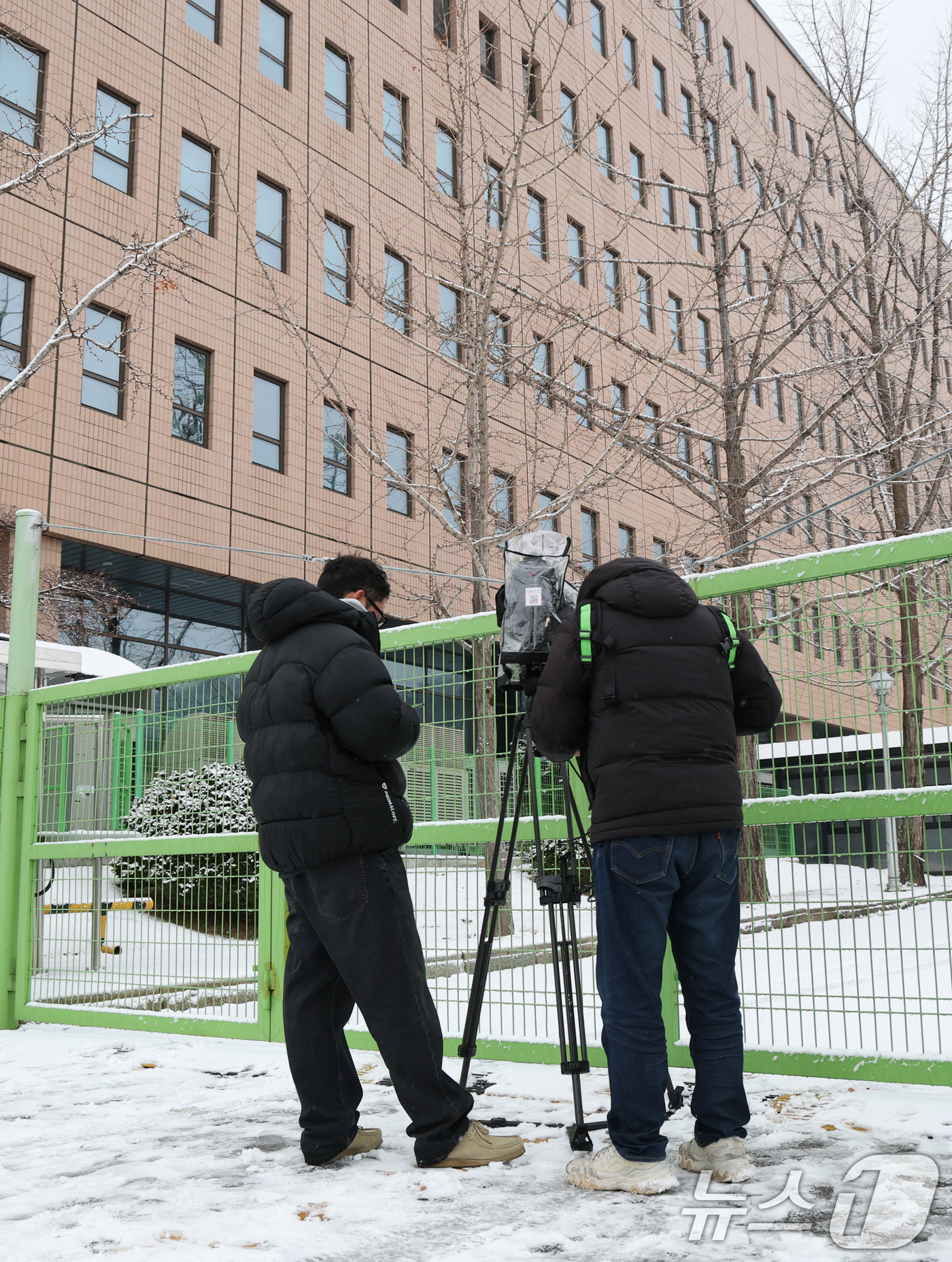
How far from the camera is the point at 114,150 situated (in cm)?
2009

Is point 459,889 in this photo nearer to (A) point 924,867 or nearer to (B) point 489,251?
(A) point 924,867

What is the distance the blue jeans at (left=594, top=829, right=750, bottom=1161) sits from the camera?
10.7 ft

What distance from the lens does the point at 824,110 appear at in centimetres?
1664

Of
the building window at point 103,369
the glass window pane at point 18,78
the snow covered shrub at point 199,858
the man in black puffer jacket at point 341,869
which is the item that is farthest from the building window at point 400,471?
the man in black puffer jacket at point 341,869

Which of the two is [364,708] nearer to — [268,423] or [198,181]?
[268,423]

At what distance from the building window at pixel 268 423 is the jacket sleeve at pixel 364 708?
18.7m

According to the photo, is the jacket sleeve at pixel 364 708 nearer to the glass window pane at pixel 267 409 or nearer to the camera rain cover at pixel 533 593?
the camera rain cover at pixel 533 593

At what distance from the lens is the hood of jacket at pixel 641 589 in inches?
136

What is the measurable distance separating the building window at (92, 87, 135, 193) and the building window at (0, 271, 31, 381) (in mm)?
2760

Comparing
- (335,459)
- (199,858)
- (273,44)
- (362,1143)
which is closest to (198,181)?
(273,44)

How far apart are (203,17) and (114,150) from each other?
420cm

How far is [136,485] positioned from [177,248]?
4748mm

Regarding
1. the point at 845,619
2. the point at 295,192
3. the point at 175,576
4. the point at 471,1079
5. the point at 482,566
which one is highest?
the point at 295,192

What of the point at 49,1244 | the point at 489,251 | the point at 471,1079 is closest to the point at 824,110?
the point at 489,251
